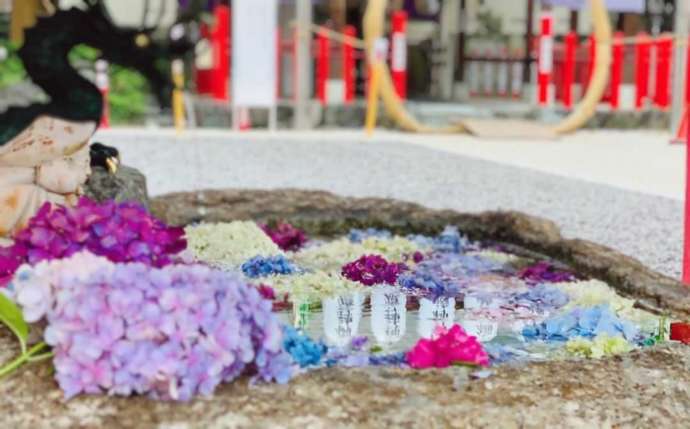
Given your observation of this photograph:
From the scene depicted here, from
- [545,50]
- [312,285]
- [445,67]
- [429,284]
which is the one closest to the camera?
[312,285]

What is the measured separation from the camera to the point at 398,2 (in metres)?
15.2

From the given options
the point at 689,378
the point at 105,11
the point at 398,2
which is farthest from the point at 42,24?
the point at 398,2

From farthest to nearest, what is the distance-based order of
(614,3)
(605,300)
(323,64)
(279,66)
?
(614,3)
(279,66)
(323,64)
(605,300)

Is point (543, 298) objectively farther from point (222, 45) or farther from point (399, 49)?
point (222, 45)

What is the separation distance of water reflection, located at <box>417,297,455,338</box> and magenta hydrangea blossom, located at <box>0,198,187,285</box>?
647mm

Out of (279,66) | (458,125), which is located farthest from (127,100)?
(458,125)

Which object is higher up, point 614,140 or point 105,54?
point 105,54

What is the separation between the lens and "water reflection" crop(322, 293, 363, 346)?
268cm

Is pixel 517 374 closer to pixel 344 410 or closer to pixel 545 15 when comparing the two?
pixel 344 410

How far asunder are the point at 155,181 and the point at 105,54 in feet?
17.3

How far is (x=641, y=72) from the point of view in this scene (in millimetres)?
13633

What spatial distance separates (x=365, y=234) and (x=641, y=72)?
9.50 metres

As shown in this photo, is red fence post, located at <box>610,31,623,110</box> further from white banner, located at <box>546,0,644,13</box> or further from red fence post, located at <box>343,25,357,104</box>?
red fence post, located at <box>343,25,357,104</box>

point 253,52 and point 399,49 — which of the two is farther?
point 399,49
